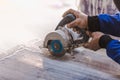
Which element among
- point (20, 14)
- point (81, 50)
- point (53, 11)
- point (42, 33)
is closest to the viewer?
point (81, 50)

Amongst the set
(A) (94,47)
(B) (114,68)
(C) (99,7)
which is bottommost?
(B) (114,68)

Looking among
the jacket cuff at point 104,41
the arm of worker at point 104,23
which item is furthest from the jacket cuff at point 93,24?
the jacket cuff at point 104,41

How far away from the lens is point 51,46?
131cm

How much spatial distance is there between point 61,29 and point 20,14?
1313 mm

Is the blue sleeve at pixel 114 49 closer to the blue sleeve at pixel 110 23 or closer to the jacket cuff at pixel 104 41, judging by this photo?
the jacket cuff at pixel 104 41

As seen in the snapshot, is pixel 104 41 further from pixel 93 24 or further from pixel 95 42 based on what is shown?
pixel 93 24

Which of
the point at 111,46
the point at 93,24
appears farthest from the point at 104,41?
the point at 93,24

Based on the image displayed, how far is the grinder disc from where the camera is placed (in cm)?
128

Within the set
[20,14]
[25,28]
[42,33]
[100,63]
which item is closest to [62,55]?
[100,63]

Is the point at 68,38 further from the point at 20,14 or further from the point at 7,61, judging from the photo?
the point at 20,14

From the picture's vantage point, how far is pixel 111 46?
108 cm

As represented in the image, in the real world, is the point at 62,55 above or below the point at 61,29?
below

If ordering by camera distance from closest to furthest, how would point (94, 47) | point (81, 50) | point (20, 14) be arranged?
1. point (94, 47)
2. point (81, 50)
3. point (20, 14)

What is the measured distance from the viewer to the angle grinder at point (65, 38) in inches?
49.3
